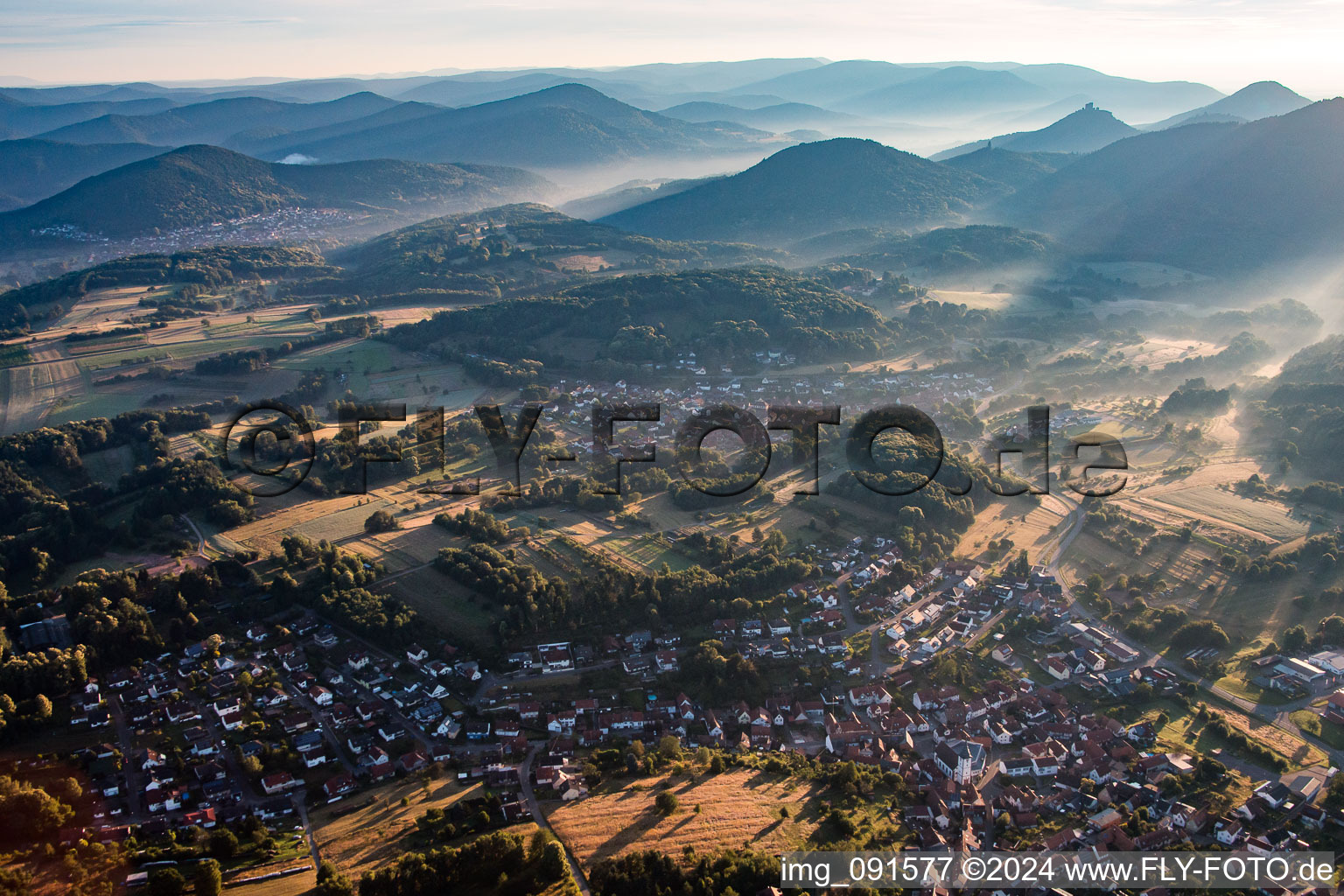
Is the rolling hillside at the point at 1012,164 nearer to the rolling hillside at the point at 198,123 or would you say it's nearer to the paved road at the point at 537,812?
the paved road at the point at 537,812

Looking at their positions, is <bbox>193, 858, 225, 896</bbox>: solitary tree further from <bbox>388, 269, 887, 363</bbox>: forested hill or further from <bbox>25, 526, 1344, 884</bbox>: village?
<bbox>388, 269, 887, 363</bbox>: forested hill

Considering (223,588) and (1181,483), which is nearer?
(223,588)

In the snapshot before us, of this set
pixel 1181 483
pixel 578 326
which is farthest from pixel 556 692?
pixel 578 326

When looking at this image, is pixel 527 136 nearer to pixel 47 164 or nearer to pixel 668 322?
pixel 47 164

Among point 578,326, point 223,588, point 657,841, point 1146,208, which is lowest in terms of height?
point 657,841

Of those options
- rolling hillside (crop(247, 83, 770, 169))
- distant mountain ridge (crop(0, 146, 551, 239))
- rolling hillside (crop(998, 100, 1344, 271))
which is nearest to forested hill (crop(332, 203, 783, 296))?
distant mountain ridge (crop(0, 146, 551, 239))

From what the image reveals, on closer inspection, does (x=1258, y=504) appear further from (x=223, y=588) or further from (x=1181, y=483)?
(x=223, y=588)
